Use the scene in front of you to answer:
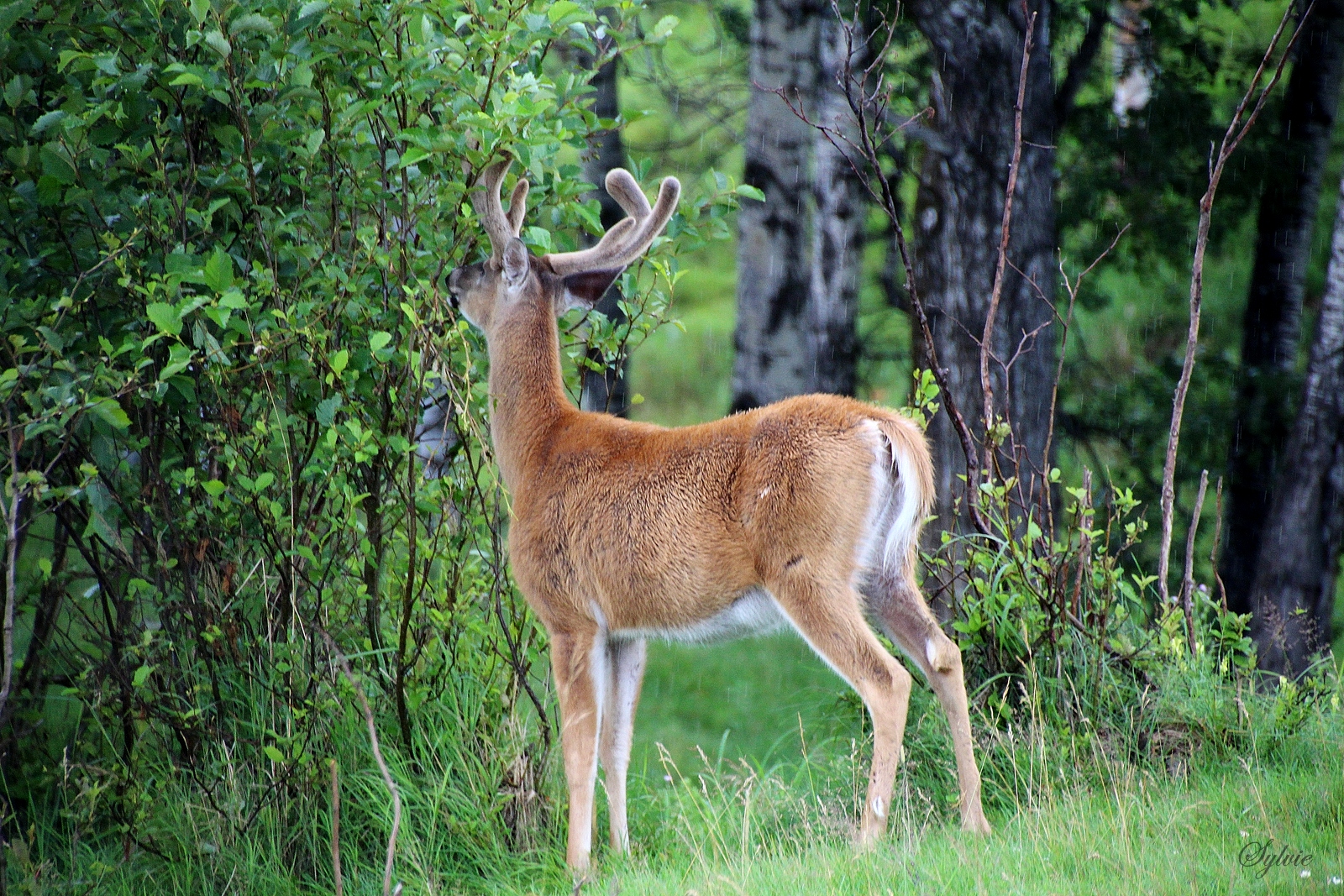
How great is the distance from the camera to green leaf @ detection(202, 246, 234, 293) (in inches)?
169

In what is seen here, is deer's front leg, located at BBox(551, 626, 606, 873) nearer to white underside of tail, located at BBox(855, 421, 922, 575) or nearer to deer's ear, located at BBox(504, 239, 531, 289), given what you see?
white underside of tail, located at BBox(855, 421, 922, 575)

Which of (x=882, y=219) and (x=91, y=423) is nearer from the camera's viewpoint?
(x=91, y=423)

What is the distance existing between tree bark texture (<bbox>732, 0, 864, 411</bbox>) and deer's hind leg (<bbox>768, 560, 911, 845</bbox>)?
4634mm

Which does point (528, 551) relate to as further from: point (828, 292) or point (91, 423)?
point (828, 292)

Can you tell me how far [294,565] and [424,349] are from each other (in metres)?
0.99

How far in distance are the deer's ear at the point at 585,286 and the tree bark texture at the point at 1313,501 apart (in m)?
3.82

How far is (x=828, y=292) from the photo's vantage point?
8.98 metres

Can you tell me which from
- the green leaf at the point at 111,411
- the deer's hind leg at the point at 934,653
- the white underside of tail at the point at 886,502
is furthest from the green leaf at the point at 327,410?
the deer's hind leg at the point at 934,653

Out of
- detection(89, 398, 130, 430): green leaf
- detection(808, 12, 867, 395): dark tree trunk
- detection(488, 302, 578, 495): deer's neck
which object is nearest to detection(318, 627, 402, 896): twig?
detection(89, 398, 130, 430): green leaf

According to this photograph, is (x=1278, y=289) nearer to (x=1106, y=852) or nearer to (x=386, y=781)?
(x=1106, y=852)

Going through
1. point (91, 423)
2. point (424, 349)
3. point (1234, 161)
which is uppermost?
point (1234, 161)

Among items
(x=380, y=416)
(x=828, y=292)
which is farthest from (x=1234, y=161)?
(x=380, y=416)

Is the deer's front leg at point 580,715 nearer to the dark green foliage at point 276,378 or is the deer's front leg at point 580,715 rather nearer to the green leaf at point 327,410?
the dark green foliage at point 276,378

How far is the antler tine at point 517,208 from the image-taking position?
5.13 metres
